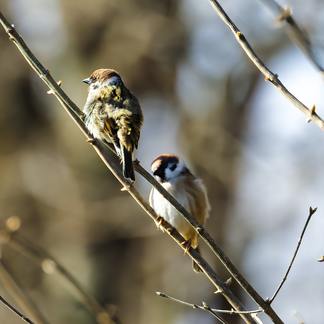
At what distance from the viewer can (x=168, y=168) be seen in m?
5.59

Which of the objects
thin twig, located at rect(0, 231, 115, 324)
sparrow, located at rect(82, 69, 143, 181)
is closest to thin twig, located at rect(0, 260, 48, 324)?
thin twig, located at rect(0, 231, 115, 324)

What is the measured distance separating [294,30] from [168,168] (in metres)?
3.44

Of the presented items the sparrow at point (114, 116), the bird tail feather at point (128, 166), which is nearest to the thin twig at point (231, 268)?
the bird tail feather at point (128, 166)

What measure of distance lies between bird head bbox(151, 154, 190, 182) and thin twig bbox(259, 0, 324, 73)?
3.34m

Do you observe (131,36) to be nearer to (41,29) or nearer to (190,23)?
(190,23)

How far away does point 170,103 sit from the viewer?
11.7m

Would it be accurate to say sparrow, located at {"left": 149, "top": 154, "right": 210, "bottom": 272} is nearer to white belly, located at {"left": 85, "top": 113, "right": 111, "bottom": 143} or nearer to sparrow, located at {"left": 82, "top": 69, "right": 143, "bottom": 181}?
sparrow, located at {"left": 82, "top": 69, "right": 143, "bottom": 181}

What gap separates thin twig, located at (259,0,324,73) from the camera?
2156mm

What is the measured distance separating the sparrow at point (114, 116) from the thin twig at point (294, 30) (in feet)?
5.53

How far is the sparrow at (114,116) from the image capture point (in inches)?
162

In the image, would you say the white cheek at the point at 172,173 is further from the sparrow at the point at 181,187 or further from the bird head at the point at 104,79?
the bird head at the point at 104,79

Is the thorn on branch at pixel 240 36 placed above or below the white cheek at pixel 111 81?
below

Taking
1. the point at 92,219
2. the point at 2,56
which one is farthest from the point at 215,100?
the point at 2,56

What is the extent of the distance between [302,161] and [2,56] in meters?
4.68
